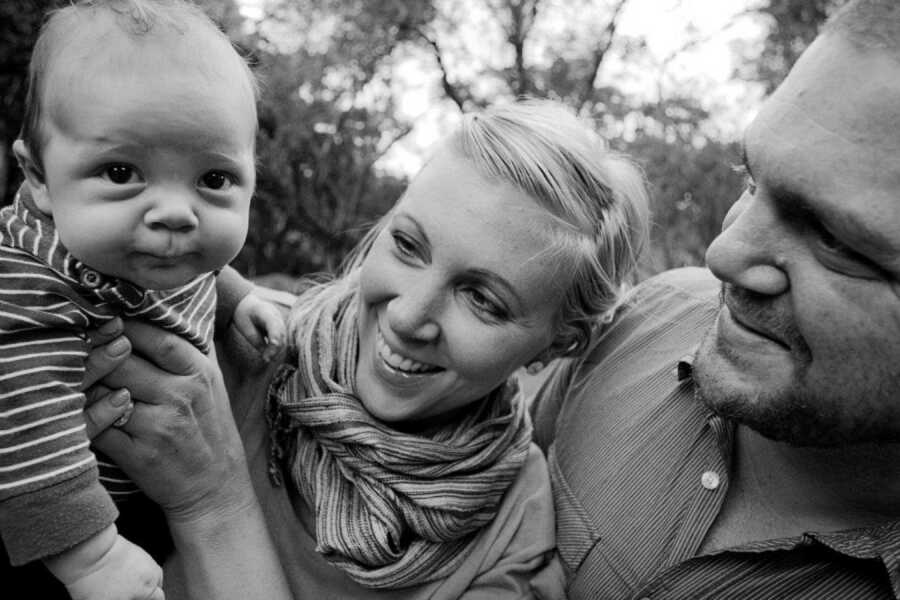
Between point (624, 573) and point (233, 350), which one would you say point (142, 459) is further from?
point (624, 573)

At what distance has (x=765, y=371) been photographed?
1783 mm

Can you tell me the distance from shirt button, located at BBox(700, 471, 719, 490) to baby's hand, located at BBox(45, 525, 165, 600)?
1241mm

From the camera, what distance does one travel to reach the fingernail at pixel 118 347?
1.79 m

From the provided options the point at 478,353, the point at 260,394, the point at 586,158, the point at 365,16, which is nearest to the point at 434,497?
the point at 478,353

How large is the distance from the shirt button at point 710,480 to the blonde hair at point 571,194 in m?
0.53

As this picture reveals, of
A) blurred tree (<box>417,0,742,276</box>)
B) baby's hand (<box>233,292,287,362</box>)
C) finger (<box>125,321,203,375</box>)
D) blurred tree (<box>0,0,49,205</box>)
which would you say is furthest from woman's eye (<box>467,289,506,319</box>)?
blurred tree (<box>417,0,742,276</box>)

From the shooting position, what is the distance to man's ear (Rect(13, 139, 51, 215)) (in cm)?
169

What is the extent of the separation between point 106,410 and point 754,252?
143 centimetres

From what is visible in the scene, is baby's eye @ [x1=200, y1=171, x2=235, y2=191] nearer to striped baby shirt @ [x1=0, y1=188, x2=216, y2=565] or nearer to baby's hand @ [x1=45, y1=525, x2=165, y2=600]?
striped baby shirt @ [x1=0, y1=188, x2=216, y2=565]

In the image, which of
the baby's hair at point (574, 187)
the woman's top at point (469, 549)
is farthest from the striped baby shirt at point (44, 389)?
the baby's hair at point (574, 187)

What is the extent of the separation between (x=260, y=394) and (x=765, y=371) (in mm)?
1321

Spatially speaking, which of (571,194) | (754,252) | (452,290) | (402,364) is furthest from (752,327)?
(402,364)

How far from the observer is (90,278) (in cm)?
168

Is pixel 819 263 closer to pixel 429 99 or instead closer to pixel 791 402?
pixel 791 402
